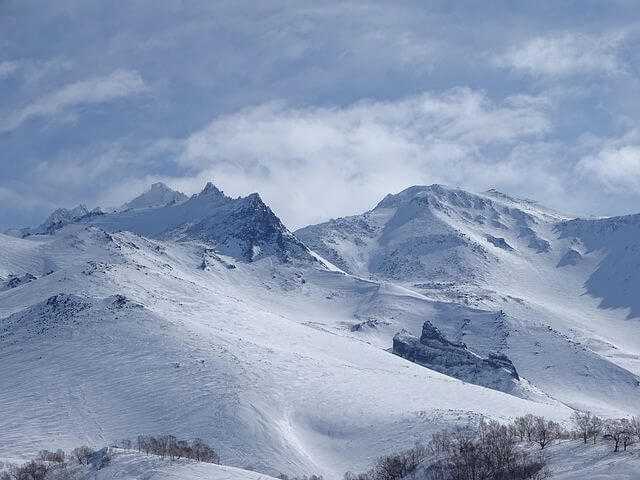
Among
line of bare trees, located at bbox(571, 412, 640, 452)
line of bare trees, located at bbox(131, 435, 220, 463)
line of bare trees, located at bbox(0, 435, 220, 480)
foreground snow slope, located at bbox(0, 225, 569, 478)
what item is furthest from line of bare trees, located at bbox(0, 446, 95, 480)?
line of bare trees, located at bbox(571, 412, 640, 452)

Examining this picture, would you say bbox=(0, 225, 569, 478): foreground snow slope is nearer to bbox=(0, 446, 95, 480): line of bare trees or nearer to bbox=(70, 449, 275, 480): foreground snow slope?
bbox=(0, 446, 95, 480): line of bare trees

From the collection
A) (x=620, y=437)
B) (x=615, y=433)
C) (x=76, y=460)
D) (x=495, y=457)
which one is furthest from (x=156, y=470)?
(x=620, y=437)

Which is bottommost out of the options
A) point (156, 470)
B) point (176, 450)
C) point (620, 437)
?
point (156, 470)

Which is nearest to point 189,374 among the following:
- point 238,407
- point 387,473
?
point 238,407

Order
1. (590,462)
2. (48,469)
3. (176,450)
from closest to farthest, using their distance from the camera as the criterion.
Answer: (590,462)
(176,450)
(48,469)

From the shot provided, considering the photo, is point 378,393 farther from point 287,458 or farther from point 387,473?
point 387,473

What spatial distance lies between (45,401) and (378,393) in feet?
201

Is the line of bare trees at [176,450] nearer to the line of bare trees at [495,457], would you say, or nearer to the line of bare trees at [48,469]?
the line of bare trees at [48,469]

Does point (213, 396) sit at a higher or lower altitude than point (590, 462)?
lower

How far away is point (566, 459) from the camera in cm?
8625

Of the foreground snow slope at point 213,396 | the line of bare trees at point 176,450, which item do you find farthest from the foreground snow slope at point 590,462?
the foreground snow slope at point 213,396

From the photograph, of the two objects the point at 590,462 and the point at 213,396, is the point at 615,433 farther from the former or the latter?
the point at 213,396

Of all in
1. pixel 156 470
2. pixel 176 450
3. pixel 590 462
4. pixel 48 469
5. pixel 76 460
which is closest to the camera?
pixel 590 462

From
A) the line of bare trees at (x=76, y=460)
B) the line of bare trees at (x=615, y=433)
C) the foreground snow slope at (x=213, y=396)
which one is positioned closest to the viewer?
the line of bare trees at (x=615, y=433)
